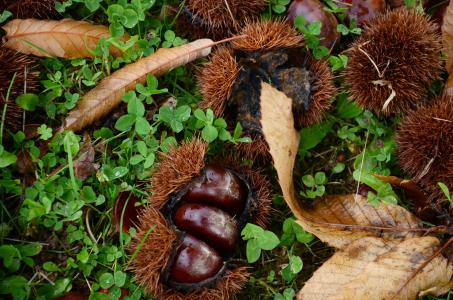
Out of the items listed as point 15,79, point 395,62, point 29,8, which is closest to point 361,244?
point 395,62

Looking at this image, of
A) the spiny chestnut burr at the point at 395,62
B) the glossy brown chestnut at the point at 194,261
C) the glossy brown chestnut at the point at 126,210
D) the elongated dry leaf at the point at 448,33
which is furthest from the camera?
the elongated dry leaf at the point at 448,33

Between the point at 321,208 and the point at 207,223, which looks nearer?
the point at 207,223

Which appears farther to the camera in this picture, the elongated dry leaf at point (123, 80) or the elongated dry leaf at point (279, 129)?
the elongated dry leaf at point (123, 80)

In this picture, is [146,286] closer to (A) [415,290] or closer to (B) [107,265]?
(B) [107,265]

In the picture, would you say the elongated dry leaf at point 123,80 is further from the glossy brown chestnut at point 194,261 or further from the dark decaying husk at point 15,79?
the glossy brown chestnut at point 194,261

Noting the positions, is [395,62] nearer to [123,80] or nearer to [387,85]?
[387,85]

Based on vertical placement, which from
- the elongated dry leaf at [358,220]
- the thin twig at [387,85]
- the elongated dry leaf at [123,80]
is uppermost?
the thin twig at [387,85]

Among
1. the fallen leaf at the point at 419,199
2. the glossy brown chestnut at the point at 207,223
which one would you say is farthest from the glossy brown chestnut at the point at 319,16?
the glossy brown chestnut at the point at 207,223

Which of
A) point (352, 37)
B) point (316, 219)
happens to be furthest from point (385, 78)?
point (316, 219)

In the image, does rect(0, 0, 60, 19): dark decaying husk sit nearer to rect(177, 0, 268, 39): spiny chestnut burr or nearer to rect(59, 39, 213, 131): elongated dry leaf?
rect(59, 39, 213, 131): elongated dry leaf
